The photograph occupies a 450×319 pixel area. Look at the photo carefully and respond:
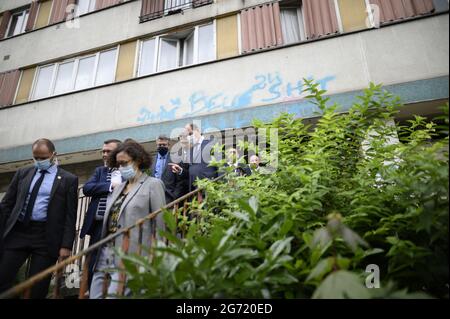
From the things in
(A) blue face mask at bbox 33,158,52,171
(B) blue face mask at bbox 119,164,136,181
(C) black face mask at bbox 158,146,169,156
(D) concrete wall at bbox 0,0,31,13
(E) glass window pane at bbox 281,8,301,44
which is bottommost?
(B) blue face mask at bbox 119,164,136,181

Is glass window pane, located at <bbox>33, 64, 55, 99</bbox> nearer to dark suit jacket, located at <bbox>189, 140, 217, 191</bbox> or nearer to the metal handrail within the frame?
dark suit jacket, located at <bbox>189, 140, 217, 191</bbox>

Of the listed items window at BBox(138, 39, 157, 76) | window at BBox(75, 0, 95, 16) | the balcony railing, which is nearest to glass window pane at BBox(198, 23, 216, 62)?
the balcony railing

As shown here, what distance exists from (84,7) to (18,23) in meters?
3.10

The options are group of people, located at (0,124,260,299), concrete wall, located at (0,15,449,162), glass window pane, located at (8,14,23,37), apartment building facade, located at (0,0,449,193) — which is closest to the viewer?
group of people, located at (0,124,260,299)

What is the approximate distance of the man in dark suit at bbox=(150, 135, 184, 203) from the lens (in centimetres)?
389

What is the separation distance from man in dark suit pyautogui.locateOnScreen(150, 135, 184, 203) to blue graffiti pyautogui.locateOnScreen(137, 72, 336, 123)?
2.75m

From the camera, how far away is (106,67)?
8.40m

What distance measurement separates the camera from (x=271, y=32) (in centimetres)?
682

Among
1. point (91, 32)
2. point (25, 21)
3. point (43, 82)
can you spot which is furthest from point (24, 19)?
point (91, 32)

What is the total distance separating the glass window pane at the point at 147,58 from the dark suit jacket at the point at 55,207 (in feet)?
17.3

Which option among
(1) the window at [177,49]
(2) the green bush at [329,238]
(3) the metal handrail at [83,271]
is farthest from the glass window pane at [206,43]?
(3) the metal handrail at [83,271]

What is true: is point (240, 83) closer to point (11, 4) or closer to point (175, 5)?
point (175, 5)

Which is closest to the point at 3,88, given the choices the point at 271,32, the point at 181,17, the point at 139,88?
the point at 139,88

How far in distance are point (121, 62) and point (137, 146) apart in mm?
6157
